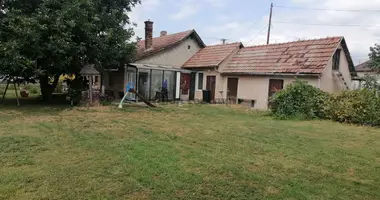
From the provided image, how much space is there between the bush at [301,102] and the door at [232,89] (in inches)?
228

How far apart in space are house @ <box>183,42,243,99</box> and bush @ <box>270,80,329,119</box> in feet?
22.1

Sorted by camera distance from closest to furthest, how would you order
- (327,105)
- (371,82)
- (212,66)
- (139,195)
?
(139,195) → (327,105) → (371,82) → (212,66)

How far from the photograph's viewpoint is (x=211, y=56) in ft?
66.2

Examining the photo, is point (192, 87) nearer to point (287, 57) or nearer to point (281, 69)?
point (281, 69)

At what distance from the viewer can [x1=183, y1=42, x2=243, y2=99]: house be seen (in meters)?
19.1

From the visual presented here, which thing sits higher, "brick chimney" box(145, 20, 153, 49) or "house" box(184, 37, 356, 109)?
"brick chimney" box(145, 20, 153, 49)

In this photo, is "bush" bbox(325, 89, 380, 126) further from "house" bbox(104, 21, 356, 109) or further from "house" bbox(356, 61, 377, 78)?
"house" bbox(356, 61, 377, 78)

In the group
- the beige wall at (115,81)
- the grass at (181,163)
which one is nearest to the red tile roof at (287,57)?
the beige wall at (115,81)

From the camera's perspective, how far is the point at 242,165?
5000 mm

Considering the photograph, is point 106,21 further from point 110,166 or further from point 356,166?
point 356,166

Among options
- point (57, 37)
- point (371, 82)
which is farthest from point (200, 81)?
point (57, 37)

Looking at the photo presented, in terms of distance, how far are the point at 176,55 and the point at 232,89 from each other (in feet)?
15.5

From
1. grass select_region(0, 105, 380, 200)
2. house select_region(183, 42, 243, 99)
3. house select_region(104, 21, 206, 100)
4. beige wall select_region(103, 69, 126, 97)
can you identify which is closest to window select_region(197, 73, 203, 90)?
house select_region(183, 42, 243, 99)

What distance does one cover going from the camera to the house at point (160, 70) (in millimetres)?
17531
